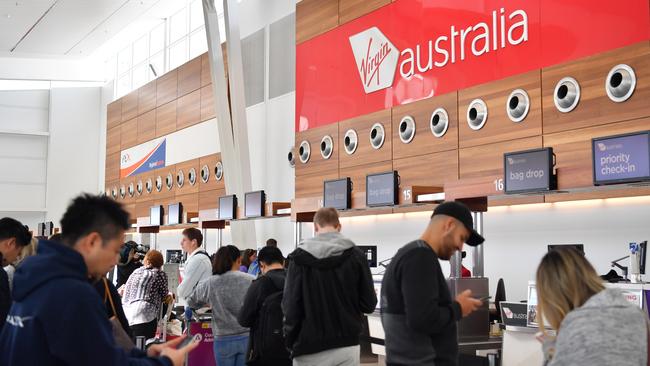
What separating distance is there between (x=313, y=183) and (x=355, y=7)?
244 cm

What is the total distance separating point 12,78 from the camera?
65.8ft

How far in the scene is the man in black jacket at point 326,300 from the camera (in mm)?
3646

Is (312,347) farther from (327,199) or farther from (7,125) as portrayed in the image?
(7,125)

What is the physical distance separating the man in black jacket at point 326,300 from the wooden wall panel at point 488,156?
A: 3.94 meters

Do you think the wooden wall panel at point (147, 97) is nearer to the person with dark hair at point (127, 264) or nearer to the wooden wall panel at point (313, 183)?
the wooden wall panel at point (313, 183)

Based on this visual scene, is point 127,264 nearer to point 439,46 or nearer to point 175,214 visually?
point 439,46

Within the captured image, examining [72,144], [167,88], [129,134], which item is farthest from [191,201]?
[72,144]

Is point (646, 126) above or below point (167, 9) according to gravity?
below

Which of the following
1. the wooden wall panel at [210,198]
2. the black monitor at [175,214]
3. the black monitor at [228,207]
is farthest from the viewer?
the wooden wall panel at [210,198]

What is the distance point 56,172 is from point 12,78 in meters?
2.69

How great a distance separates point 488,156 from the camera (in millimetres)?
7680

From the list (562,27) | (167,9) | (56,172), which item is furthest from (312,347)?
(56,172)

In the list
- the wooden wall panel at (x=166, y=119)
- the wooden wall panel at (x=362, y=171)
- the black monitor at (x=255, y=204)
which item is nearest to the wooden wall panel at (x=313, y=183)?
the wooden wall panel at (x=362, y=171)

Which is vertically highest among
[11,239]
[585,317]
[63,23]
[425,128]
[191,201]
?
[63,23]
